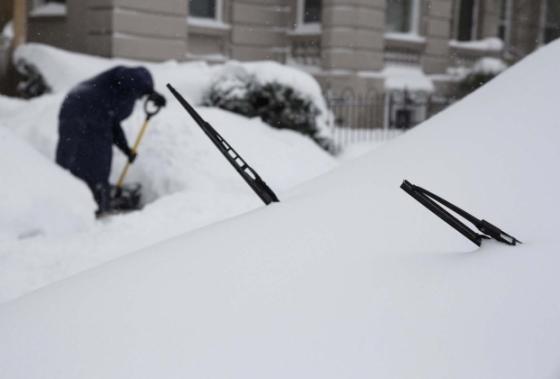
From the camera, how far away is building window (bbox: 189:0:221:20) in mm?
13883

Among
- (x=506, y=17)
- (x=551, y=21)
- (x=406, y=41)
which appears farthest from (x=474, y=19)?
(x=551, y=21)

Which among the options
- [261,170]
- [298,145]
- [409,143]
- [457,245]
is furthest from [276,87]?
[457,245]

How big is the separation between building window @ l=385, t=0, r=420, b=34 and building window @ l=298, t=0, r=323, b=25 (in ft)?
5.39

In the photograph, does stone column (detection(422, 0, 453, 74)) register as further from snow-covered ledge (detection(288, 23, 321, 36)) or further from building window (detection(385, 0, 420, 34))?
snow-covered ledge (detection(288, 23, 321, 36))

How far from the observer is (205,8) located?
46.3 ft

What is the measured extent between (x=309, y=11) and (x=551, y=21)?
9.56 meters

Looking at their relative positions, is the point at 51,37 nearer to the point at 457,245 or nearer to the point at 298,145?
the point at 298,145

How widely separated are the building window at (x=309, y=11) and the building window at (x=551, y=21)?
28.7 ft

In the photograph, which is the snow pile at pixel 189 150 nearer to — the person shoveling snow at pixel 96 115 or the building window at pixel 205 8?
the person shoveling snow at pixel 96 115

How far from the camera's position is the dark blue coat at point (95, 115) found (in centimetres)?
715

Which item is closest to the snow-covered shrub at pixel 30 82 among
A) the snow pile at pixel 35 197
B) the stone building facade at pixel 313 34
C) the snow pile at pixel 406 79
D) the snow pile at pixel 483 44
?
the stone building facade at pixel 313 34

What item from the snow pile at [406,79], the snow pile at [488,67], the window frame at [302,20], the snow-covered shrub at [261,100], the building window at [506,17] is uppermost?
the building window at [506,17]

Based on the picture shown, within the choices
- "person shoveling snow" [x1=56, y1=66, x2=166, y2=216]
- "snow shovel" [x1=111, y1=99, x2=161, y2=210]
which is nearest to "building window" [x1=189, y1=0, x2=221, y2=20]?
"snow shovel" [x1=111, y1=99, x2=161, y2=210]

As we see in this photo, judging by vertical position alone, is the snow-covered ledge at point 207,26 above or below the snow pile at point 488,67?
above
